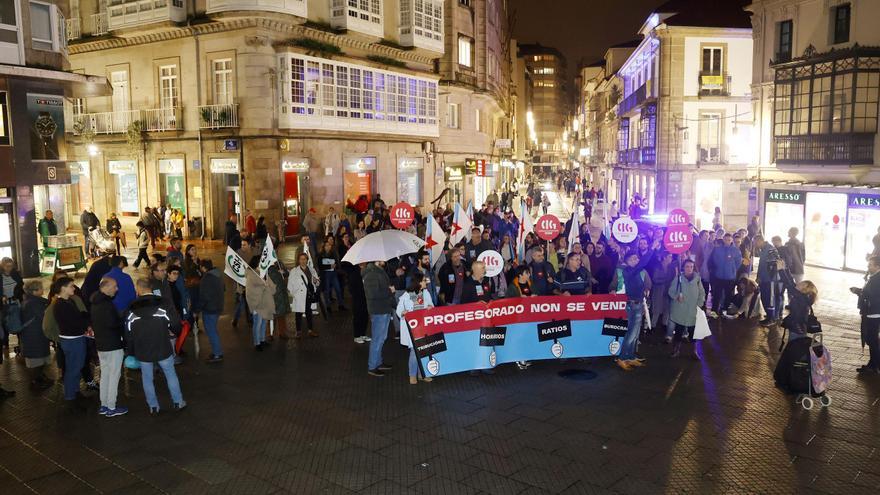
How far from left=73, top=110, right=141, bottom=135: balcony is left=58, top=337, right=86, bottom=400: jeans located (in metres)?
24.8

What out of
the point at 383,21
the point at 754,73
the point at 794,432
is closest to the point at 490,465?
the point at 794,432

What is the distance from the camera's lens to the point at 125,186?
3384cm

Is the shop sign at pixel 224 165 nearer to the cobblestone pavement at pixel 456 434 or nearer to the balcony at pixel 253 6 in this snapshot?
the balcony at pixel 253 6

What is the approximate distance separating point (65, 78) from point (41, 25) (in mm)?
1799

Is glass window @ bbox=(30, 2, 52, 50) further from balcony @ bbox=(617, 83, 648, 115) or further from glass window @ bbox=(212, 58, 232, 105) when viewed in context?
balcony @ bbox=(617, 83, 648, 115)

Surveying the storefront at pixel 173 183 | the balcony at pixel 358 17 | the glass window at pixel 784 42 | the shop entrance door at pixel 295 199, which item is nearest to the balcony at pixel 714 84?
the glass window at pixel 784 42

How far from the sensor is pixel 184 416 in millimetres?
9578

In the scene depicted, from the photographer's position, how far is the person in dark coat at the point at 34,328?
1067 centimetres

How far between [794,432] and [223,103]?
87.7ft

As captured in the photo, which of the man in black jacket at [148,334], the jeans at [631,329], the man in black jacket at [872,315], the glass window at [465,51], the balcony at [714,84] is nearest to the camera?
the man in black jacket at [148,334]

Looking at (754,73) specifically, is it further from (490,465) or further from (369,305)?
(490,465)

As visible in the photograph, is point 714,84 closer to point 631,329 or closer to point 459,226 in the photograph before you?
point 459,226

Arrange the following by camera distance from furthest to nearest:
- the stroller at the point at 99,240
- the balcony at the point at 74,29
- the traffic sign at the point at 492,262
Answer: the balcony at the point at 74,29, the stroller at the point at 99,240, the traffic sign at the point at 492,262

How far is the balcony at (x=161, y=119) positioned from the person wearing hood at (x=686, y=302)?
2475cm
